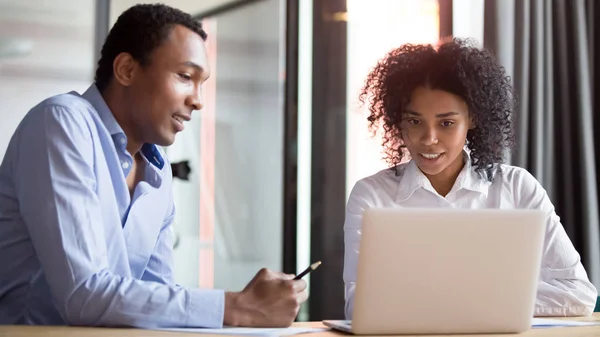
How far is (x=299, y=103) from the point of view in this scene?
4.02 meters

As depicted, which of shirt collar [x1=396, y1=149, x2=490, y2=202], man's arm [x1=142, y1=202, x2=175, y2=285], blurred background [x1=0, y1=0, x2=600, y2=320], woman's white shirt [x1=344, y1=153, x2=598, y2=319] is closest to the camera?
man's arm [x1=142, y1=202, x2=175, y2=285]

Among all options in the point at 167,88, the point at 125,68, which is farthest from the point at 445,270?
the point at 125,68

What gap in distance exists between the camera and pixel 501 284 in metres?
1.53

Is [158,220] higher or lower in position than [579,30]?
lower

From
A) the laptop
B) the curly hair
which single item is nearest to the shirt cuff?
the laptop

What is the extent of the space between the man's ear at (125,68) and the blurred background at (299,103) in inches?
75.5

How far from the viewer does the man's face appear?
1.91m

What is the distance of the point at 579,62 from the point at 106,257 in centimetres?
258

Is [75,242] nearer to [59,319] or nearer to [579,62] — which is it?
[59,319]

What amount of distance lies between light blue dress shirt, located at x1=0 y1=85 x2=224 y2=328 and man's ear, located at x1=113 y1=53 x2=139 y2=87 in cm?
7

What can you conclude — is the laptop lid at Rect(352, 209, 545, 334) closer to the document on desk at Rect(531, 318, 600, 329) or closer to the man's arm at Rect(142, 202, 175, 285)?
the document on desk at Rect(531, 318, 600, 329)

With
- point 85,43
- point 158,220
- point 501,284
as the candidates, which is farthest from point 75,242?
point 85,43

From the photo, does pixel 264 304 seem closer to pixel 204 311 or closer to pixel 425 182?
pixel 204 311

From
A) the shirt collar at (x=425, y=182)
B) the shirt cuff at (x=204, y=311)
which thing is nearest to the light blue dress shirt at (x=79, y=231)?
the shirt cuff at (x=204, y=311)
